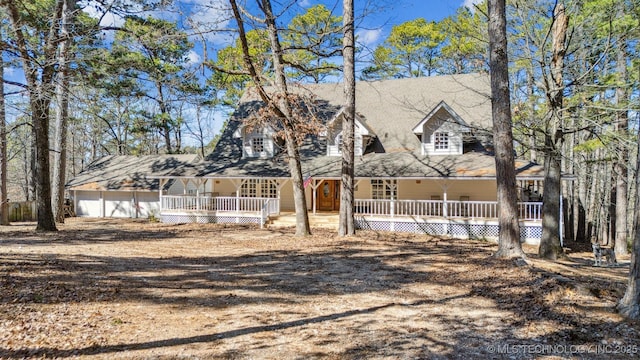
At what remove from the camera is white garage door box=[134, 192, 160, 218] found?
81.1 feet

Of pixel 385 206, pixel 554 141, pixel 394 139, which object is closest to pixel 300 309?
pixel 554 141

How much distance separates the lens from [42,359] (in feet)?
12.9

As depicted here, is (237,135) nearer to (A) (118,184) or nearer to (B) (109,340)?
(A) (118,184)

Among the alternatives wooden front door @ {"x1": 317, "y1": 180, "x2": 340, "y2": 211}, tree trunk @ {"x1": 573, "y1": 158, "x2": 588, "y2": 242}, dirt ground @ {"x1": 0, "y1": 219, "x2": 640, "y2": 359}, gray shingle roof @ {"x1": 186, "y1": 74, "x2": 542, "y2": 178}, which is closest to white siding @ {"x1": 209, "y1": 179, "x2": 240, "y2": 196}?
gray shingle roof @ {"x1": 186, "y1": 74, "x2": 542, "y2": 178}

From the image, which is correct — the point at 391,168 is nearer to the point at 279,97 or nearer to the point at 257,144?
the point at 279,97

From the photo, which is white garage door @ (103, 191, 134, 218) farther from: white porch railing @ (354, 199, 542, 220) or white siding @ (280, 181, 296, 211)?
white porch railing @ (354, 199, 542, 220)

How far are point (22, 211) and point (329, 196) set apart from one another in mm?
18668

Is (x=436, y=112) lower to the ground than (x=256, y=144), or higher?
higher

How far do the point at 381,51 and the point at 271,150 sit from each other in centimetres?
1423

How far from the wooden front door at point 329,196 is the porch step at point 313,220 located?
2019 mm

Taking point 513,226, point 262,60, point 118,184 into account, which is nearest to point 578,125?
point 513,226

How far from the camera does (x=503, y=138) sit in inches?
345

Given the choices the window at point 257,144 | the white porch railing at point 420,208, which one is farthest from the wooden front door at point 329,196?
the window at point 257,144

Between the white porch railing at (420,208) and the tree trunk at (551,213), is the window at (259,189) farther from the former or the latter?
the tree trunk at (551,213)
